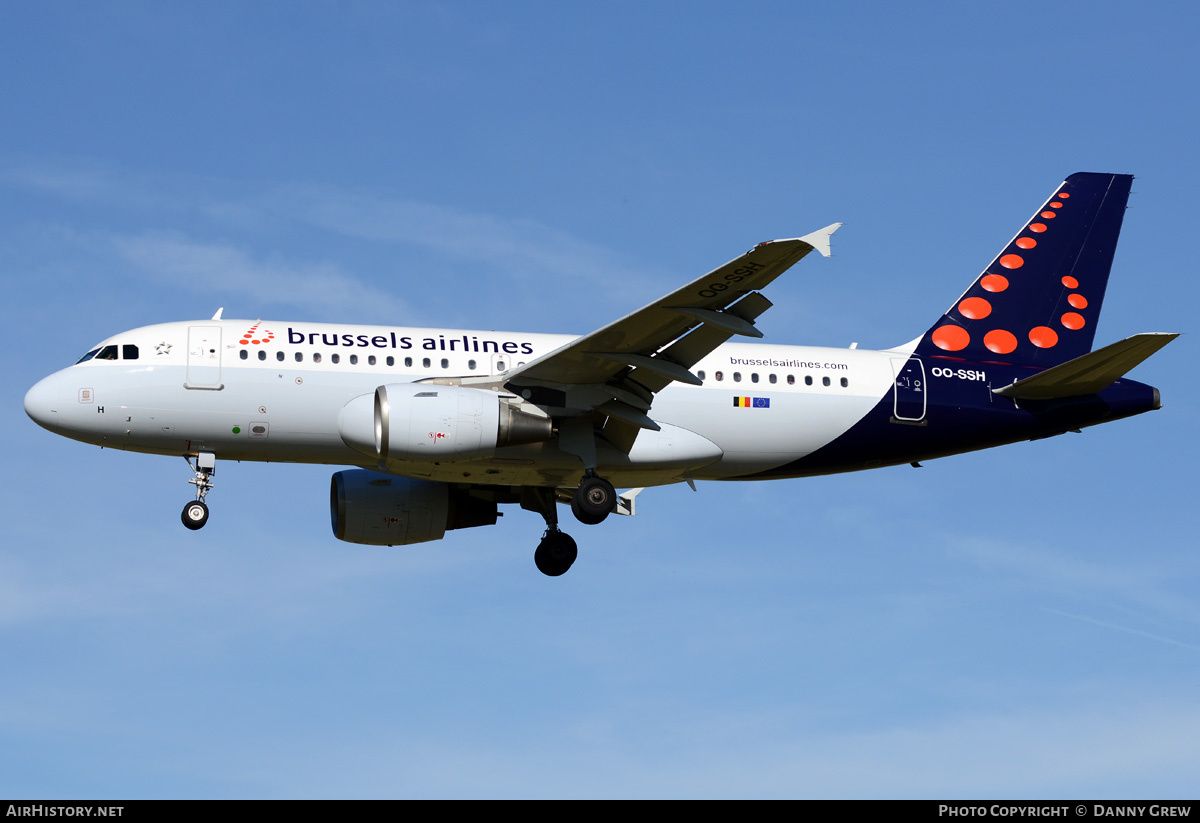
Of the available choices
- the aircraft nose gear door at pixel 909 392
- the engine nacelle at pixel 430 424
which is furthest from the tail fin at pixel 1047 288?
the engine nacelle at pixel 430 424

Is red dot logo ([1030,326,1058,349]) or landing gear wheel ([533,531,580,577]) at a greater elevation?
red dot logo ([1030,326,1058,349])

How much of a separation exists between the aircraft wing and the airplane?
40mm

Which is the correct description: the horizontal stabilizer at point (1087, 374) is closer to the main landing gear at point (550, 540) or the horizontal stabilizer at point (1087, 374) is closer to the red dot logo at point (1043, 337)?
the red dot logo at point (1043, 337)

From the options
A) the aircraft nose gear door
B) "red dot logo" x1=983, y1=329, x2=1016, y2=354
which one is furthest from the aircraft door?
"red dot logo" x1=983, y1=329, x2=1016, y2=354

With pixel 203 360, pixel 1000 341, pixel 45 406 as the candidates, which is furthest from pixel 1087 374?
pixel 45 406

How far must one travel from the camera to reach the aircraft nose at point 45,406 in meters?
27.8

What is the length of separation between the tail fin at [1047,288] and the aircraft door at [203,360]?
14.7 meters

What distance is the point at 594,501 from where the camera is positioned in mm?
27797

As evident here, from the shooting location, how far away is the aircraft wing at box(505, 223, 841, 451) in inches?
930

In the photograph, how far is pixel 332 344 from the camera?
2839cm

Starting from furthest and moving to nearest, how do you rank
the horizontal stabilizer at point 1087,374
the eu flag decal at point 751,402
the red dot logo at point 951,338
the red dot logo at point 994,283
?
the red dot logo at point 994,283 < the red dot logo at point 951,338 < the eu flag decal at point 751,402 < the horizontal stabilizer at point 1087,374

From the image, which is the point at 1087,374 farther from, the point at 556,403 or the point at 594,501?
the point at 556,403

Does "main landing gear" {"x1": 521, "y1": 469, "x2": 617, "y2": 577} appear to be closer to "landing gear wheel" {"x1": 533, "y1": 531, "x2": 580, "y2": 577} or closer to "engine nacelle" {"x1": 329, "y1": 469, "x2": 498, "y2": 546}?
"landing gear wheel" {"x1": 533, "y1": 531, "x2": 580, "y2": 577}
